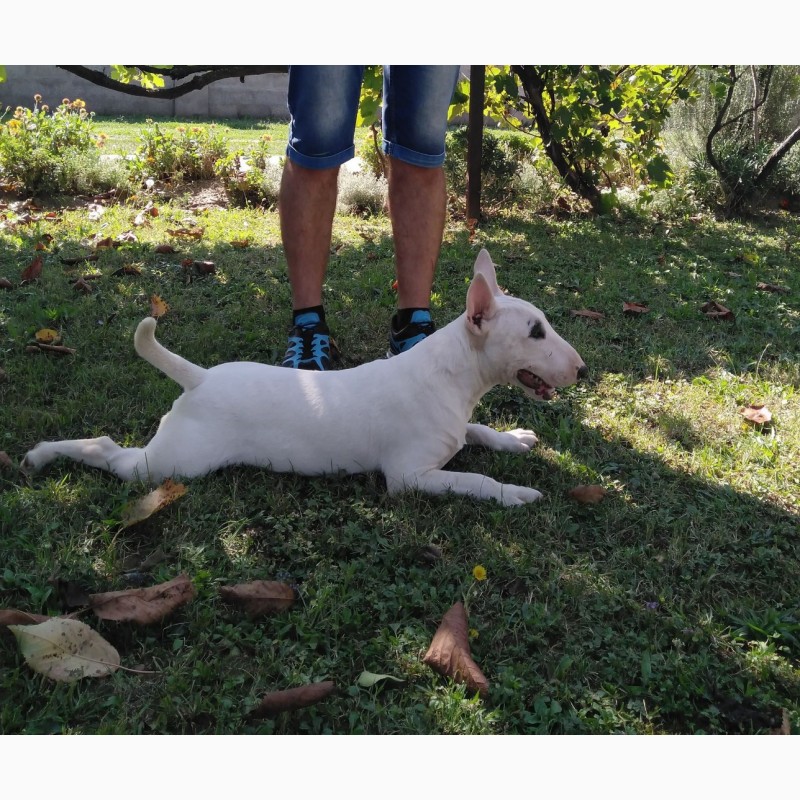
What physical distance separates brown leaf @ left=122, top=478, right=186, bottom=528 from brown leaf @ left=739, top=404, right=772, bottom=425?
2269 millimetres

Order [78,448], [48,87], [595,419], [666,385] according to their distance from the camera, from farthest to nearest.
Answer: [48,87], [666,385], [595,419], [78,448]

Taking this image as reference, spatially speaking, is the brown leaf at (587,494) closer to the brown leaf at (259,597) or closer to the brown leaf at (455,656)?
the brown leaf at (455,656)

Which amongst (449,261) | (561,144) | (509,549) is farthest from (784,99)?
(509,549)

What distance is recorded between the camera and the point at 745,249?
599 centimetres

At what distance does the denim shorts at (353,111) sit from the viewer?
3230 millimetres

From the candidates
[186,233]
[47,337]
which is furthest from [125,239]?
[47,337]

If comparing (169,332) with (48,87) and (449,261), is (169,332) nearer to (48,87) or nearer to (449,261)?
(449,261)

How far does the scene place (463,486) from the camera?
2535 millimetres

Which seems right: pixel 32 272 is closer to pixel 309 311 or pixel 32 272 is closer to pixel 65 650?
pixel 309 311

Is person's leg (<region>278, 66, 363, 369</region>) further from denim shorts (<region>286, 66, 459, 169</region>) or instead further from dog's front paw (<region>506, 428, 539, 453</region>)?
dog's front paw (<region>506, 428, 539, 453</region>)

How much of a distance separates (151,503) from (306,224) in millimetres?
1728

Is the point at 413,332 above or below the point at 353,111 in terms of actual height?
below

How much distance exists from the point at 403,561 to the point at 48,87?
717 inches

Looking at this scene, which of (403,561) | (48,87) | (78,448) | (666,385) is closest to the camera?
(403,561)
